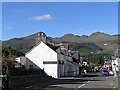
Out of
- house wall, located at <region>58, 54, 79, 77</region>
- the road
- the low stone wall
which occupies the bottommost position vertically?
the road

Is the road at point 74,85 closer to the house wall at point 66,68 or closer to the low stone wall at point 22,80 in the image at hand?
the low stone wall at point 22,80

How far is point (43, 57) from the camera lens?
7662cm

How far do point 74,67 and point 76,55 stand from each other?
17.4 m

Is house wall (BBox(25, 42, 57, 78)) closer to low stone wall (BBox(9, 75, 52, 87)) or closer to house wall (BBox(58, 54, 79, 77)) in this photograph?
house wall (BBox(58, 54, 79, 77))

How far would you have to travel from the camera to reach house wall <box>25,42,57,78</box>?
2968 inches

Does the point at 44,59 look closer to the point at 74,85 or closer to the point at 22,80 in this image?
the point at 22,80

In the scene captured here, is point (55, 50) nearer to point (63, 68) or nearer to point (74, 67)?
point (63, 68)

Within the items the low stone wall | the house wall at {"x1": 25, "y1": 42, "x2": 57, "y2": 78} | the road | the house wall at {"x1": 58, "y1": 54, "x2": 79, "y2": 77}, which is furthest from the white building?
the road

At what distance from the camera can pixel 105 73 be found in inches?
3718

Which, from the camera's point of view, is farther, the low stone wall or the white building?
the white building

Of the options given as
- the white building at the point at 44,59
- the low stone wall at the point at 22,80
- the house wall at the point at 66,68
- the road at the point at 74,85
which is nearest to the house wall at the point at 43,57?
the white building at the point at 44,59

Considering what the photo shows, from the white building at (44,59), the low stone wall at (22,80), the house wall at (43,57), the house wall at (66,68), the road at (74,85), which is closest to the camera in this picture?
the road at (74,85)

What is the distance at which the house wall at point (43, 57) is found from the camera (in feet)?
247

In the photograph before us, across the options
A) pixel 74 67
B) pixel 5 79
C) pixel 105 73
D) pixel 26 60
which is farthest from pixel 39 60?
pixel 5 79
